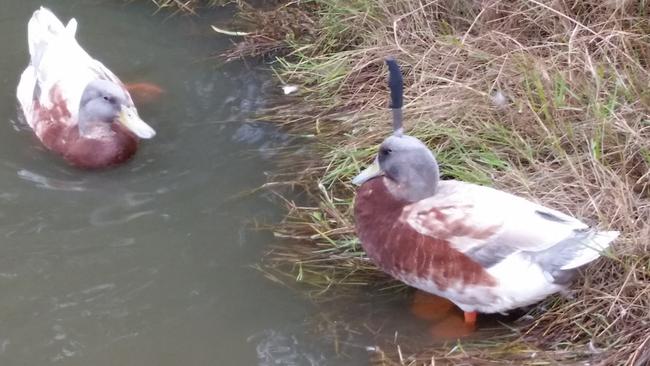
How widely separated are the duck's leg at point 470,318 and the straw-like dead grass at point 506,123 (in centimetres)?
20

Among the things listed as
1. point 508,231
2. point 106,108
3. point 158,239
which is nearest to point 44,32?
point 106,108

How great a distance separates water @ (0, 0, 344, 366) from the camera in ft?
12.8

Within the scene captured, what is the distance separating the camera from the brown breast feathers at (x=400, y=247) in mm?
3658

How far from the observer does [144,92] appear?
18.9 feet

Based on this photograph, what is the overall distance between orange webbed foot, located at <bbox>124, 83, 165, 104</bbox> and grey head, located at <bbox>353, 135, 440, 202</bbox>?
2186 mm

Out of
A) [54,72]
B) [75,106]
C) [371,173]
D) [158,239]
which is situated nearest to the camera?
[371,173]

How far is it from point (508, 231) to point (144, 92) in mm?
2826

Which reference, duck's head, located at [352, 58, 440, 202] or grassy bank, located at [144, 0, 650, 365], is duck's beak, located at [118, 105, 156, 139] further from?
duck's head, located at [352, 58, 440, 202]

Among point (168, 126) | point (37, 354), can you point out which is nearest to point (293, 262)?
point (37, 354)

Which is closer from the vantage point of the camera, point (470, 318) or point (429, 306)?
point (470, 318)

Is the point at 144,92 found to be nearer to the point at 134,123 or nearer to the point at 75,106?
the point at 75,106

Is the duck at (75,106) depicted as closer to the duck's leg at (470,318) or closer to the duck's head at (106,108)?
the duck's head at (106,108)

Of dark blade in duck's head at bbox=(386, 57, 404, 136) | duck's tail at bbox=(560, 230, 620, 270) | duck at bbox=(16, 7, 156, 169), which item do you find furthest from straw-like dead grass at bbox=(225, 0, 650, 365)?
duck at bbox=(16, 7, 156, 169)

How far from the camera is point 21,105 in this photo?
5648 millimetres
